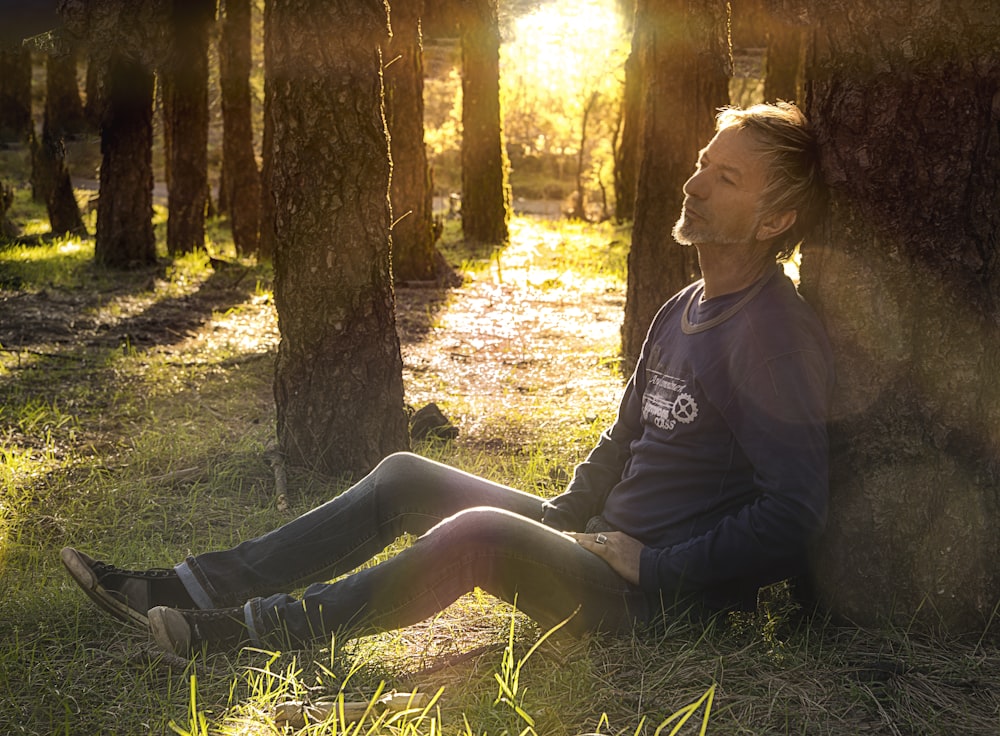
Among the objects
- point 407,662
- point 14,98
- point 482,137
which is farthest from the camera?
Answer: point 14,98

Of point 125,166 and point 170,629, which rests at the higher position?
point 125,166

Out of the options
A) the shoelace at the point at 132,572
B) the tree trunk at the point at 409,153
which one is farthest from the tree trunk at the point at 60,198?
the shoelace at the point at 132,572

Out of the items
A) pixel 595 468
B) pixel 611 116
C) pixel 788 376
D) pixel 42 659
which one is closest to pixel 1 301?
pixel 42 659

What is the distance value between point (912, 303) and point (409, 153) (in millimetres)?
9097

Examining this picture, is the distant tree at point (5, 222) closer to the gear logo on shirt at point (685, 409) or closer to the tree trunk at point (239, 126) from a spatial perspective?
the tree trunk at point (239, 126)

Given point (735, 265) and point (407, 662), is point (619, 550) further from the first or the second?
point (735, 265)

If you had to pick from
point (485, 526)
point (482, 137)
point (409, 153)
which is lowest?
point (485, 526)

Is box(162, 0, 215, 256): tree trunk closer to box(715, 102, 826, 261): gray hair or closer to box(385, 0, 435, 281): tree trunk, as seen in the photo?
box(385, 0, 435, 281): tree trunk

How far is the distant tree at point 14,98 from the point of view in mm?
16516

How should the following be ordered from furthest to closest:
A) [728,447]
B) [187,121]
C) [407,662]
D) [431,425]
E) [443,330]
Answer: [187,121]
[443,330]
[431,425]
[407,662]
[728,447]

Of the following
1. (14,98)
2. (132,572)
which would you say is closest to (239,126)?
(14,98)

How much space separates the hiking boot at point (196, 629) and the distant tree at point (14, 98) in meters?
15.8

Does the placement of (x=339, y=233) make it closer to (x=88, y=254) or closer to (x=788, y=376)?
(x=788, y=376)

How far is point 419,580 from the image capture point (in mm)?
3029
